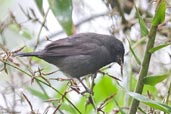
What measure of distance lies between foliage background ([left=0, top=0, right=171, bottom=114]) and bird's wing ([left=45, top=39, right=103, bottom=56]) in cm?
5

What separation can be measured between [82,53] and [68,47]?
7cm

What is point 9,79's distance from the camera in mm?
2008

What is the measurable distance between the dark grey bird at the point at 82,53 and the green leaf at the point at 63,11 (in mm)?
355

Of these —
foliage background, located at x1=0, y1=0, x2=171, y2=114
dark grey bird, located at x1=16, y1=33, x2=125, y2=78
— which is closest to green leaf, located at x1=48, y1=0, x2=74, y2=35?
foliage background, located at x1=0, y1=0, x2=171, y2=114

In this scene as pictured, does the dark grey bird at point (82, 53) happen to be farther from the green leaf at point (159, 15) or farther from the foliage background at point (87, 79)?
the green leaf at point (159, 15)

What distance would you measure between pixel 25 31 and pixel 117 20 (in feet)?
1.45

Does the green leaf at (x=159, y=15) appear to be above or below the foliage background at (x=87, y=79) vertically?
above

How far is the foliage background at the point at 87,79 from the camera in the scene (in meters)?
1.16

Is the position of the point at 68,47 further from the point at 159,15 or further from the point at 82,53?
the point at 159,15

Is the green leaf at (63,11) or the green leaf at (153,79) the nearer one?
the green leaf at (153,79)

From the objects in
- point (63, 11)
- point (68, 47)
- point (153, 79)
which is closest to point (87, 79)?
point (68, 47)

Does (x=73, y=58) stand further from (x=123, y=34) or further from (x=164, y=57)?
(x=164, y=57)

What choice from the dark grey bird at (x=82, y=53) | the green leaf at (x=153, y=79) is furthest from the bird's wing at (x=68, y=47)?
the green leaf at (x=153, y=79)

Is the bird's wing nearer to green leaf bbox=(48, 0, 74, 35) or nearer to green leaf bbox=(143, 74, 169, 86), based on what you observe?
green leaf bbox=(48, 0, 74, 35)
